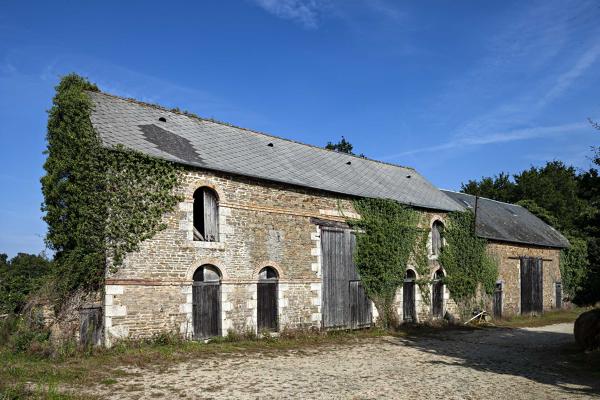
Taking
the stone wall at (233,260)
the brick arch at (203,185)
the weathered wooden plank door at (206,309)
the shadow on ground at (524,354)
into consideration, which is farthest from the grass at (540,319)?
the brick arch at (203,185)

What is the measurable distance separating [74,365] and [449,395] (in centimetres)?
782

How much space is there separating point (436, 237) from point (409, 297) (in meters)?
3.08

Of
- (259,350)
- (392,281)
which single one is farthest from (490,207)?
(259,350)

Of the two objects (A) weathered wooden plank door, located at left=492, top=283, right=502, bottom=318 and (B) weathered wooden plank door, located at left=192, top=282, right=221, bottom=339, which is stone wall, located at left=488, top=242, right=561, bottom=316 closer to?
(A) weathered wooden plank door, located at left=492, top=283, right=502, bottom=318

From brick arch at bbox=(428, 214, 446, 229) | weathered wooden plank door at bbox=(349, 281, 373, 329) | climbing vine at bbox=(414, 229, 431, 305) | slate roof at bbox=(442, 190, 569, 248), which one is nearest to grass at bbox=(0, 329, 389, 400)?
weathered wooden plank door at bbox=(349, 281, 373, 329)

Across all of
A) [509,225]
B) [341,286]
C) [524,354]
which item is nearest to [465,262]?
[509,225]

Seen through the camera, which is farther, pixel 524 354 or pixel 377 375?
pixel 524 354

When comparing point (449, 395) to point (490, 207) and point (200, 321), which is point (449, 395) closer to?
point (200, 321)

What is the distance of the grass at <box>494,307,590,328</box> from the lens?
23.1 m

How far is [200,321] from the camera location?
14.7 m

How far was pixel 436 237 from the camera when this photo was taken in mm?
22625

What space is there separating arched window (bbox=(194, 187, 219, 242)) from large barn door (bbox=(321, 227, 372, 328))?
4.35 metres

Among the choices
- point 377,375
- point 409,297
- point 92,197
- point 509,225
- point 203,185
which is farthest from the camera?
point 509,225

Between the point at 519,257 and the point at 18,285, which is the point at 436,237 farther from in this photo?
the point at 18,285
